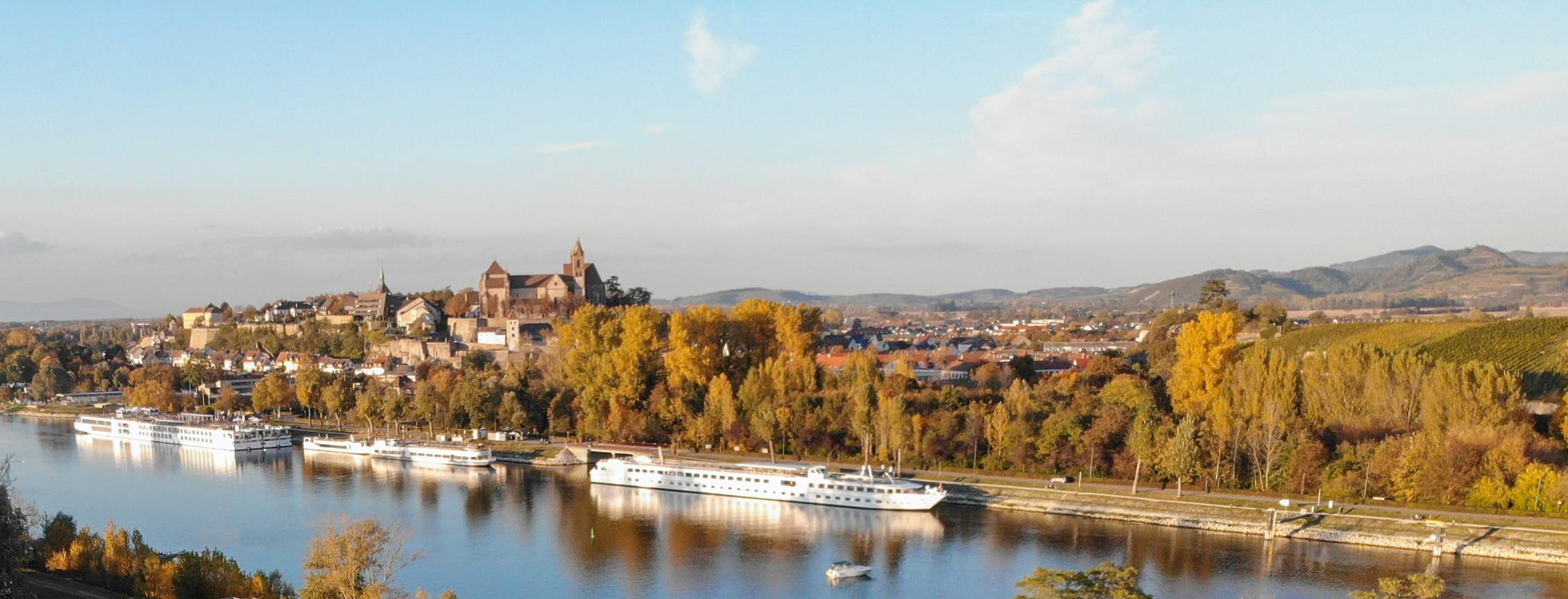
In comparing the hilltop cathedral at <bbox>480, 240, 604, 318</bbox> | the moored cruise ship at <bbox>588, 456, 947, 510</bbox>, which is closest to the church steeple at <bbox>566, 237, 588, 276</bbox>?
the hilltop cathedral at <bbox>480, 240, 604, 318</bbox>

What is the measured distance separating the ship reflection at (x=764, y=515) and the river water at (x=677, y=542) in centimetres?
8

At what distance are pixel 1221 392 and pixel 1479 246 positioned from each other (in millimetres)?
197806

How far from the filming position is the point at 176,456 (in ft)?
133

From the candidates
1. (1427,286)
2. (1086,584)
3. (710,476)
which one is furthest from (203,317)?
(1427,286)

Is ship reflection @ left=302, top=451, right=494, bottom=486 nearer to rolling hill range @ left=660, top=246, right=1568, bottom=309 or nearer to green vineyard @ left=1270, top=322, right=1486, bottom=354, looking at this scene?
green vineyard @ left=1270, top=322, right=1486, bottom=354

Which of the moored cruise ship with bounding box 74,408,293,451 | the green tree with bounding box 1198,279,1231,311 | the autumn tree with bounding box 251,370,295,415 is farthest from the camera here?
the green tree with bounding box 1198,279,1231,311

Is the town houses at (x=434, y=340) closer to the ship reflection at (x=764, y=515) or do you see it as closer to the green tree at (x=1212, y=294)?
the green tree at (x=1212, y=294)

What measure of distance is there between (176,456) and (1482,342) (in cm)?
4198

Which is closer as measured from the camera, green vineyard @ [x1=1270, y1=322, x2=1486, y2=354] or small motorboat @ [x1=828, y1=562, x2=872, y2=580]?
small motorboat @ [x1=828, y1=562, x2=872, y2=580]

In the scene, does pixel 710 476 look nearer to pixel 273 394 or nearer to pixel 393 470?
pixel 393 470

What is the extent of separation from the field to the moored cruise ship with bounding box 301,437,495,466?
24.8 m

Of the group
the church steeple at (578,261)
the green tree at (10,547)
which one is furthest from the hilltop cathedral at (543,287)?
the green tree at (10,547)

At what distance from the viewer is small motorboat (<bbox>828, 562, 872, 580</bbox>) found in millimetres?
20828

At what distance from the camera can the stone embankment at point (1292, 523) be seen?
21.9 meters
